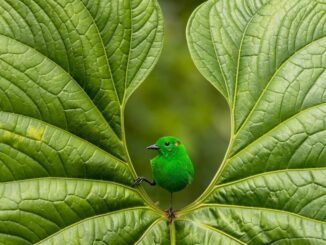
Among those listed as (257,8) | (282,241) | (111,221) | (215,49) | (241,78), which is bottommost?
(282,241)

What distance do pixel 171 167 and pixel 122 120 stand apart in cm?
20

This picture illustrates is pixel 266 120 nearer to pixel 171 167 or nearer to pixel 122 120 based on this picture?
pixel 171 167

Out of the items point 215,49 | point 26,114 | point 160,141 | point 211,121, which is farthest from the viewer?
point 211,121

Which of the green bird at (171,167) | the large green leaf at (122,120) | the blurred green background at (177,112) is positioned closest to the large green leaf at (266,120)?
the large green leaf at (122,120)

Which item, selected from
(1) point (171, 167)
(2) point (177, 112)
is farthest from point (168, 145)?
(2) point (177, 112)

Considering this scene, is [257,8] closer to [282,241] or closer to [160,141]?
[160,141]

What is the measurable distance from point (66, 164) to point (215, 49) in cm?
58

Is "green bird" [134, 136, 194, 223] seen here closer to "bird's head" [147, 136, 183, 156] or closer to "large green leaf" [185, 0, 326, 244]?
"bird's head" [147, 136, 183, 156]

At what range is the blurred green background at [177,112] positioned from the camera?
11.6 ft

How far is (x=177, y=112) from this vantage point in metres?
3.66

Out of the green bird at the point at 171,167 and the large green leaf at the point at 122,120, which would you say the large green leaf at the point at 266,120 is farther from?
the green bird at the point at 171,167

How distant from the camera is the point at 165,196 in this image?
3.65 m

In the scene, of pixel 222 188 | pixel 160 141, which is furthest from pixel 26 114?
pixel 222 188

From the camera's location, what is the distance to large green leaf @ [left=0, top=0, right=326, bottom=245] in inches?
56.1
